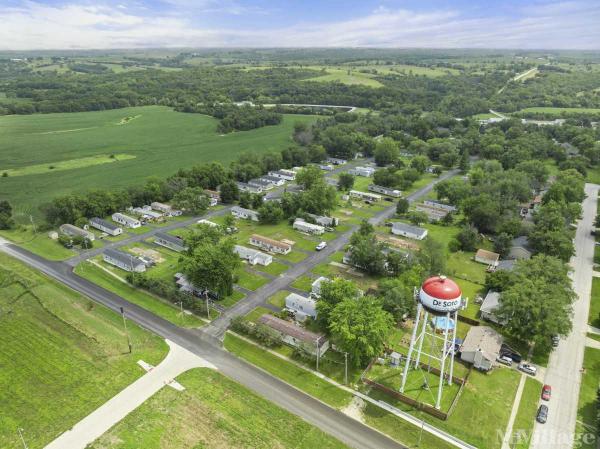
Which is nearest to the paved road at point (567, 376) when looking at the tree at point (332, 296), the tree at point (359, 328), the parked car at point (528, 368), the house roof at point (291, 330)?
the parked car at point (528, 368)

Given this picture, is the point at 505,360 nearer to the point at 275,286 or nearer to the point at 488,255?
the point at 488,255

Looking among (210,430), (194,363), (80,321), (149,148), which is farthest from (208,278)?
(149,148)

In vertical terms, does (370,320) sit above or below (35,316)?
above

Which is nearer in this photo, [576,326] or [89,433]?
[89,433]

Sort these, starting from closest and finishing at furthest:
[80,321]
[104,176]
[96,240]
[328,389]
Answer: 1. [328,389]
2. [80,321]
3. [96,240]
4. [104,176]

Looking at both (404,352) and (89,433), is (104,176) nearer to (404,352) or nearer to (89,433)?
(89,433)

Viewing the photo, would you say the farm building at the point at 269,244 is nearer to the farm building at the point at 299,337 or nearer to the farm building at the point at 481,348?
the farm building at the point at 299,337
